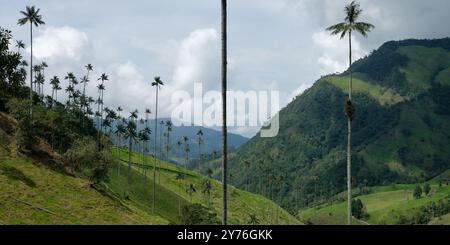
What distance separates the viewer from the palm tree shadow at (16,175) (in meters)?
85.0

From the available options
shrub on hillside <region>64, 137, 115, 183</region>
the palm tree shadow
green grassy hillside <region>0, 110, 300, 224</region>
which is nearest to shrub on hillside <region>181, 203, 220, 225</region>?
green grassy hillside <region>0, 110, 300, 224</region>

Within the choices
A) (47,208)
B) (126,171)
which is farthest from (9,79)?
(126,171)

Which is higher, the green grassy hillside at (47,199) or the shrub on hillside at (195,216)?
the green grassy hillside at (47,199)

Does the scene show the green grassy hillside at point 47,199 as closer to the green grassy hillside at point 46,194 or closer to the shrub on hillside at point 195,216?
the green grassy hillside at point 46,194

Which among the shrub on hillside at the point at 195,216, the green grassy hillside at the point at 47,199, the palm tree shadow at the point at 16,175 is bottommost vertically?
the shrub on hillside at the point at 195,216

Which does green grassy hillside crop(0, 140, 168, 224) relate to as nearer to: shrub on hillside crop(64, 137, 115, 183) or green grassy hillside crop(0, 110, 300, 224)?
→ green grassy hillside crop(0, 110, 300, 224)

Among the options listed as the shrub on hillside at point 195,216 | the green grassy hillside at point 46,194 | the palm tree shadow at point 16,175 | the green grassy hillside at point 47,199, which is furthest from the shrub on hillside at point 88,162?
the shrub on hillside at point 195,216

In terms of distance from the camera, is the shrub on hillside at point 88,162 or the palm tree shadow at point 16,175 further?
the shrub on hillside at point 88,162

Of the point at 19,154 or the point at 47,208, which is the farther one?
the point at 19,154

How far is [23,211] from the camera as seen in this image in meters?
73.6

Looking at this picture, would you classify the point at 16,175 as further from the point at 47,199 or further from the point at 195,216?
the point at 195,216

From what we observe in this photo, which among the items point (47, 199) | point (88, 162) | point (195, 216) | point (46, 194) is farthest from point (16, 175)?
point (195, 216)
